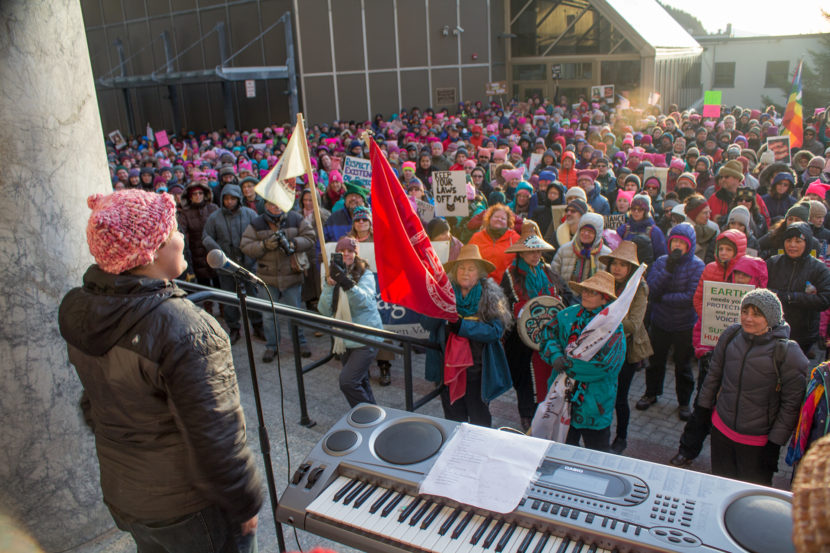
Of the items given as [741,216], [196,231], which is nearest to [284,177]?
[196,231]

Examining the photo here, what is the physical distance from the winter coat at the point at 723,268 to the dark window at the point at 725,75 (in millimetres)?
38181

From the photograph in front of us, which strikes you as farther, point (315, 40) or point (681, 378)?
point (315, 40)

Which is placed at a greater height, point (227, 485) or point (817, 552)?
point (817, 552)

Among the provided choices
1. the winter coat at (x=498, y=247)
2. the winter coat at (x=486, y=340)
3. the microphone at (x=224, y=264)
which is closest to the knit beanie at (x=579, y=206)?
the winter coat at (x=498, y=247)

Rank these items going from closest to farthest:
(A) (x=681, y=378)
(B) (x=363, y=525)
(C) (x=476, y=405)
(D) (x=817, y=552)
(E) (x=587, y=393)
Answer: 1. (D) (x=817, y=552)
2. (B) (x=363, y=525)
3. (E) (x=587, y=393)
4. (C) (x=476, y=405)
5. (A) (x=681, y=378)

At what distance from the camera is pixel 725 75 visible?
1490 inches

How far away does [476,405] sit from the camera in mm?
5066

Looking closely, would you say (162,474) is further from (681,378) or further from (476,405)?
(681,378)

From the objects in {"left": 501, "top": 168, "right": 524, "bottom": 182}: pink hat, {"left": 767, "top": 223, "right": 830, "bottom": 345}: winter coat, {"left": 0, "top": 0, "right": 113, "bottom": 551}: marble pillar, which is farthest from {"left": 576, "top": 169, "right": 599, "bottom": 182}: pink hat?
{"left": 0, "top": 0, "right": 113, "bottom": 551}: marble pillar

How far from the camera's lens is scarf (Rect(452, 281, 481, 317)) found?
4.87 meters

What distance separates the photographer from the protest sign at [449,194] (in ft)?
26.2

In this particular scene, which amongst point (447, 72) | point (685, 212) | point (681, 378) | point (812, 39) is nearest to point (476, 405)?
point (681, 378)

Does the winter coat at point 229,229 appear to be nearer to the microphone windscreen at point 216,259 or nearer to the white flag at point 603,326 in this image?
the white flag at point 603,326

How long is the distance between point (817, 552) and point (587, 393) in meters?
3.48
